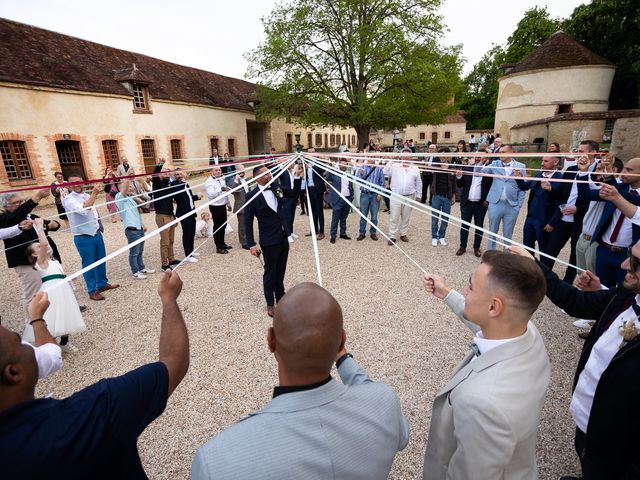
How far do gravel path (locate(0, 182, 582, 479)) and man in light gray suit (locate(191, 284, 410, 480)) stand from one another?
1809mm

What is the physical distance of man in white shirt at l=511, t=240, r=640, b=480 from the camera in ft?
5.71

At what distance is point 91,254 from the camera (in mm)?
5762

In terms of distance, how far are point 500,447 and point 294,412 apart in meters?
0.93

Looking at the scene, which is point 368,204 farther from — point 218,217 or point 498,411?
point 498,411

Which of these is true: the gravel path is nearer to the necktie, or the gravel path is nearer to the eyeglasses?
the necktie

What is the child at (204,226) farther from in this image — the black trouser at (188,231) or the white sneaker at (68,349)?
the white sneaker at (68,349)

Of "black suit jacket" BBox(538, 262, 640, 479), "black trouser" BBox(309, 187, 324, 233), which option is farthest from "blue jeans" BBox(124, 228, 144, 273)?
"black suit jacket" BBox(538, 262, 640, 479)

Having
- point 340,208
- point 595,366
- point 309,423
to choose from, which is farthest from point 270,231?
point 340,208

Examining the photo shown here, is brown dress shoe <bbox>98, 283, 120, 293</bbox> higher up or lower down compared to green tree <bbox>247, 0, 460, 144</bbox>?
lower down

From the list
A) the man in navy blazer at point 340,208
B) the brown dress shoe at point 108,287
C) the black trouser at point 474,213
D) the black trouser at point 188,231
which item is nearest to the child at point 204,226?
the black trouser at point 188,231

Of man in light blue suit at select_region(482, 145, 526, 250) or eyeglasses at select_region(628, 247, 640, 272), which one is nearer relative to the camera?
eyeglasses at select_region(628, 247, 640, 272)

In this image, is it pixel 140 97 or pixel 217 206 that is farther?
pixel 140 97

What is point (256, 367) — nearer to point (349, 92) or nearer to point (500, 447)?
point (500, 447)

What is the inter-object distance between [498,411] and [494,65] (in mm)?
52802
